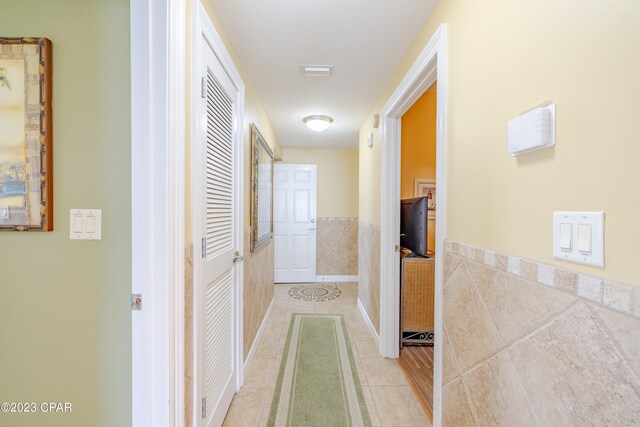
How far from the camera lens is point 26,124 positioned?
1043mm

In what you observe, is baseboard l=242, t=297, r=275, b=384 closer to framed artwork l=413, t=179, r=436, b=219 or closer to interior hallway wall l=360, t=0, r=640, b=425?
interior hallway wall l=360, t=0, r=640, b=425

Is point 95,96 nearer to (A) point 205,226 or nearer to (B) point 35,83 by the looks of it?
(B) point 35,83

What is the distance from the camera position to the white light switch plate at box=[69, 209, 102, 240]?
3.51ft

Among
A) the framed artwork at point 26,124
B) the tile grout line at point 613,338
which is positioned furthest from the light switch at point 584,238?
the framed artwork at point 26,124

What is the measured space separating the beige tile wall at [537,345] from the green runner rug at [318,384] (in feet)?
2.55

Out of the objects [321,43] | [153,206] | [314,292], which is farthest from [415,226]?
[314,292]

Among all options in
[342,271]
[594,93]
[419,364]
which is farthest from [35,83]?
[342,271]

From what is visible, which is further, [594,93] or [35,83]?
[35,83]

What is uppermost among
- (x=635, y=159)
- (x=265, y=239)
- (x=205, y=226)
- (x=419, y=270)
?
(x=635, y=159)

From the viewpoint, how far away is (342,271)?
16.4ft

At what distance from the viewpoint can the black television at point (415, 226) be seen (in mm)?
2488

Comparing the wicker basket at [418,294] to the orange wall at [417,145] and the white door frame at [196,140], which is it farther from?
the white door frame at [196,140]

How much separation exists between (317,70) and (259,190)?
121cm

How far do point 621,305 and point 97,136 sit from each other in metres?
1.63
